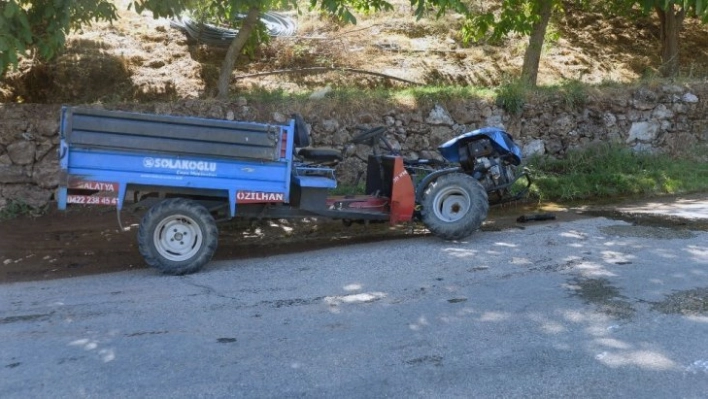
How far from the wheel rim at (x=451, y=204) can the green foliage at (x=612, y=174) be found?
3.24 meters

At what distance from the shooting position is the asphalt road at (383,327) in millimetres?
4086

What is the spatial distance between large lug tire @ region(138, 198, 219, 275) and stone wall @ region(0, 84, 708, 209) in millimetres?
3356

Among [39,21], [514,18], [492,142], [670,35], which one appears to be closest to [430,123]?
[492,142]

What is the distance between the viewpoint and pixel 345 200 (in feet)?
25.1

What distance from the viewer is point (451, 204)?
25.3 ft

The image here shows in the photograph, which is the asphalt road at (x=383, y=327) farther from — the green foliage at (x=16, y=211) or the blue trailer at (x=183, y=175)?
the green foliage at (x=16, y=211)

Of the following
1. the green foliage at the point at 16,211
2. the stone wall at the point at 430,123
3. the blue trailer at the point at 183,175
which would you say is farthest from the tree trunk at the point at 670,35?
the green foliage at the point at 16,211

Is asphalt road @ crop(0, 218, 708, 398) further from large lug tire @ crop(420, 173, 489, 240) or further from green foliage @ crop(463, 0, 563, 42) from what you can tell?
green foliage @ crop(463, 0, 563, 42)

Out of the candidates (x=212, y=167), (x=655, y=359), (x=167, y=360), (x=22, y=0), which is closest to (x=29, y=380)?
(x=167, y=360)

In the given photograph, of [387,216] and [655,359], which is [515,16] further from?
[655,359]

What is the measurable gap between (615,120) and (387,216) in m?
6.46

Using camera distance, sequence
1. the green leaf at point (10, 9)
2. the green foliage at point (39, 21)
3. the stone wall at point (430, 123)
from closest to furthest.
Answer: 1. the green leaf at point (10, 9)
2. the green foliage at point (39, 21)
3. the stone wall at point (430, 123)

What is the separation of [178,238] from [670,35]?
12.9m

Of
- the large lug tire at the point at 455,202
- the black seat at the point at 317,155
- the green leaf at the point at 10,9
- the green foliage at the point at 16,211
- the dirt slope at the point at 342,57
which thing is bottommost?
the green foliage at the point at 16,211
